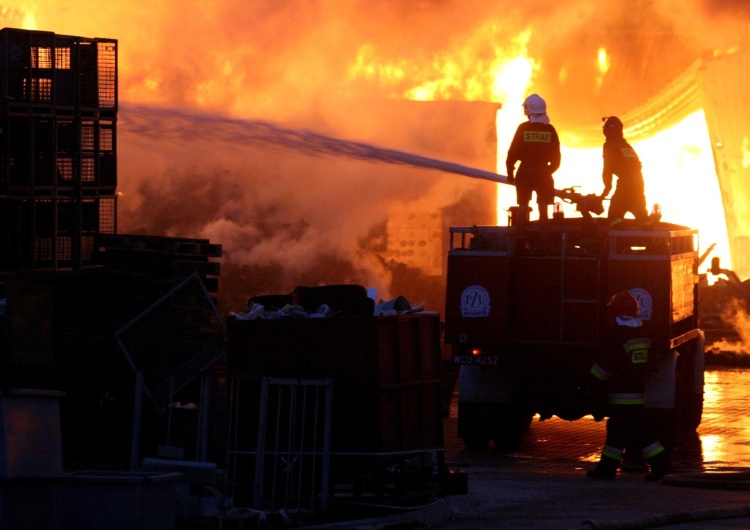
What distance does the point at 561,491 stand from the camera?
33.7ft

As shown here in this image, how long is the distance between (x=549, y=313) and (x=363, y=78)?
61.6 ft

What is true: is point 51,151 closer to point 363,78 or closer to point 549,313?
point 549,313

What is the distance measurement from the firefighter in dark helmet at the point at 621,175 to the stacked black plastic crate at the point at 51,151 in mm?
4846

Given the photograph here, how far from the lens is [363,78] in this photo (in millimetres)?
30672

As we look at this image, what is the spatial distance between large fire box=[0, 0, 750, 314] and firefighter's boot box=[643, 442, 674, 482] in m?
12.5

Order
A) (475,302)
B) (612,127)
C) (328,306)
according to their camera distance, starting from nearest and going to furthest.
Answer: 1. (328,306)
2. (475,302)
3. (612,127)

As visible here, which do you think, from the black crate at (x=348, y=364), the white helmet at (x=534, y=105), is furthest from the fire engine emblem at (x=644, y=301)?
the black crate at (x=348, y=364)

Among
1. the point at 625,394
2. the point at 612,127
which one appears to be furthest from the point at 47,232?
the point at 625,394

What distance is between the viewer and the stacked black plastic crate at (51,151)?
13.2 m

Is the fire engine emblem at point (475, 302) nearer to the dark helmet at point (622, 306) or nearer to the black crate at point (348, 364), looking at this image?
the dark helmet at point (622, 306)

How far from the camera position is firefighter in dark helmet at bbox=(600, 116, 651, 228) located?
13.5 metres

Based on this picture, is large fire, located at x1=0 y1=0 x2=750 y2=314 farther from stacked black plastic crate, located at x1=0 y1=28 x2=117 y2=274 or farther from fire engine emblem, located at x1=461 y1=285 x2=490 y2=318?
fire engine emblem, located at x1=461 y1=285 x2=490 y2=318

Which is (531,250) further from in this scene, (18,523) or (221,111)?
(221,111)

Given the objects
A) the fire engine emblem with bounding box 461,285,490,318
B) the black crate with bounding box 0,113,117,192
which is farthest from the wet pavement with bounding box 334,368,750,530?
the black crate with bounding box 0,113,117,192
